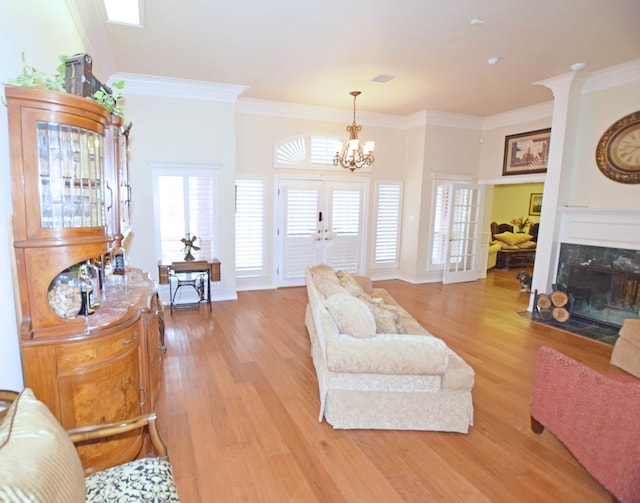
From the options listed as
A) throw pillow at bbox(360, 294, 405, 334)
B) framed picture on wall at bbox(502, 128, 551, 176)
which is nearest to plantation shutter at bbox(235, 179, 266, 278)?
throw pillow at bbox(360, 294, 405, 334)

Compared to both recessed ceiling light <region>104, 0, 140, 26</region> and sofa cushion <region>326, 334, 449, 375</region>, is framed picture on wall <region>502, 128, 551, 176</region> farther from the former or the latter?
recessed ceiling light <region>104, 0, 140, 26</region>

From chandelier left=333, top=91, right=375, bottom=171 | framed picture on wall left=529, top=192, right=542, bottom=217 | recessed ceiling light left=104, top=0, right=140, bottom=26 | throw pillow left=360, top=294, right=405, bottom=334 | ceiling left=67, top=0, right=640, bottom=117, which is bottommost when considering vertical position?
throw pillow left=360, top=294, right=405, bottom=334

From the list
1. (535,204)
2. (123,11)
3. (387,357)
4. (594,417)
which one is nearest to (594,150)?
(594,417)

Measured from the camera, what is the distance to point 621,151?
450 centimetres

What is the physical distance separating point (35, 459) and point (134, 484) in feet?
1.70

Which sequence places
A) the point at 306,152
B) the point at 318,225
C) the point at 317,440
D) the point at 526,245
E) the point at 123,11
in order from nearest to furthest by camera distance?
the point at 317,440 < the point at 123,11 < the point at 306,152 < the point at 318,225 < the point at 526,245

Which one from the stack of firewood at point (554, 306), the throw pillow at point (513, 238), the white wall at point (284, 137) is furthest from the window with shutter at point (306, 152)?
Answer: the throw pillow at point (513, 238)

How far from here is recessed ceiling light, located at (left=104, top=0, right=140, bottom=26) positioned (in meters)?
3.11

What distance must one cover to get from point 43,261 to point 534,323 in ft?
18.0

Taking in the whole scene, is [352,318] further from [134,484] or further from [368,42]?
[368,42]

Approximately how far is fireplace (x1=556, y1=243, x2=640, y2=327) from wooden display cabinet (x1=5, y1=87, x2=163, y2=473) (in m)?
5.45

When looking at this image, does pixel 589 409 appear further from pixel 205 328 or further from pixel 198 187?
pixel 198 187

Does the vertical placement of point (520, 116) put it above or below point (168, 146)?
above

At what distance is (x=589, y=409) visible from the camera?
209 cm
